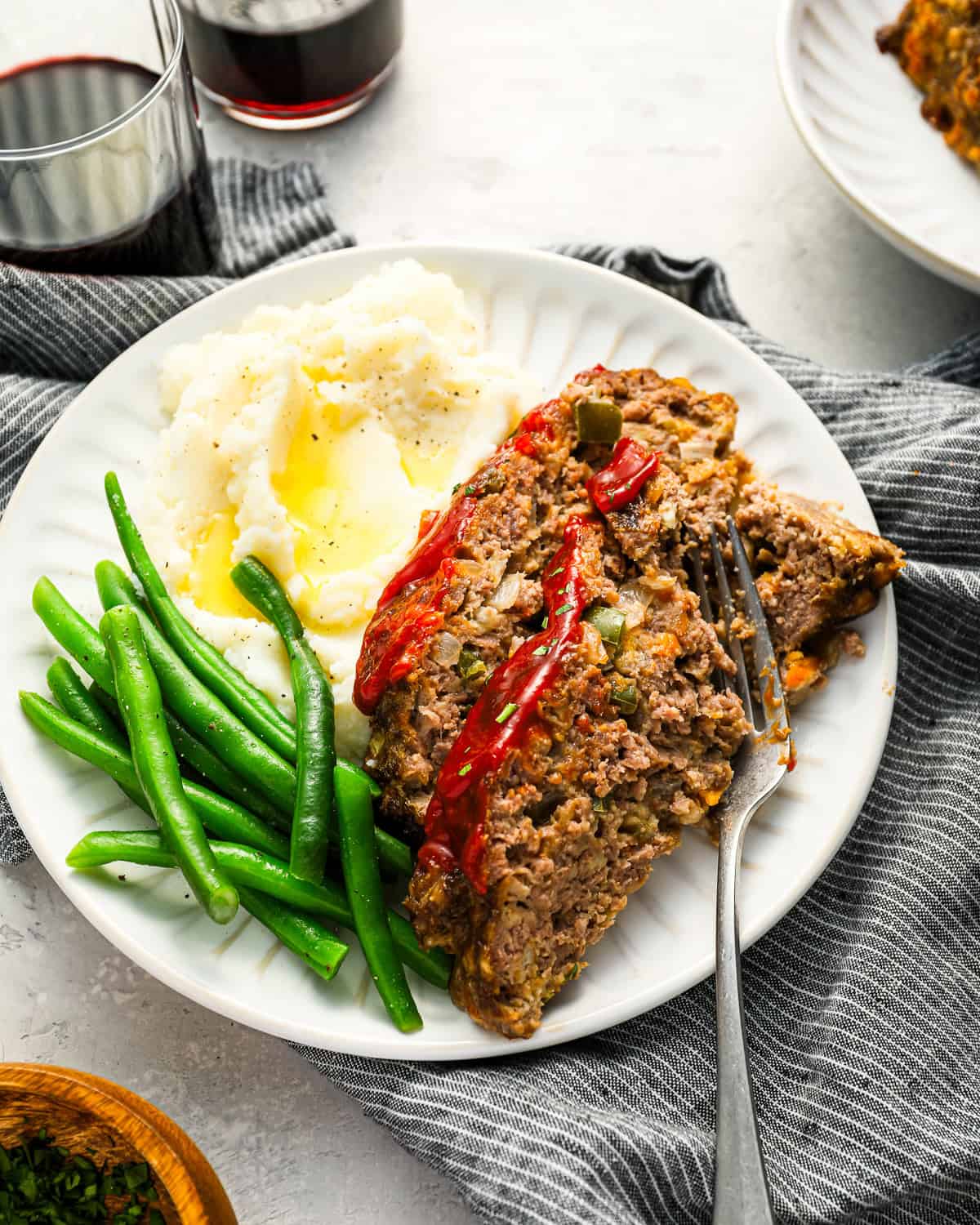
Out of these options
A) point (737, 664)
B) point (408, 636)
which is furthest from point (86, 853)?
point (737, 664)

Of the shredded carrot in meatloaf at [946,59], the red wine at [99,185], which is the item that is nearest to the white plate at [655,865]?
the red wine at [99,185]

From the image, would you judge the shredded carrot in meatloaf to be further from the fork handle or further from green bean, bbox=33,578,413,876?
green bean, bbox=33,578,413,876

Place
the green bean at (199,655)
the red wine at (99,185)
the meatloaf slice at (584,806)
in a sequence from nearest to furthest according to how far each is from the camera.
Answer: the meatloaf slice at (584,806)
the green bean at (199,655)
the red wine at (99,185)

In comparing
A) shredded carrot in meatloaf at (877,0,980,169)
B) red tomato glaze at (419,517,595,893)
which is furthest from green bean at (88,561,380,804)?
shredded carrot in meatloaf at (877,0,980,169)

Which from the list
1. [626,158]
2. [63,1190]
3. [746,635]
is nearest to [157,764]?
[63,1190]

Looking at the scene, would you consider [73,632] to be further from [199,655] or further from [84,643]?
[199,655]

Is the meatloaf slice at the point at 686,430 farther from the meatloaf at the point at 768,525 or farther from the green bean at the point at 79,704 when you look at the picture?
the green bean at the point at 79,704
